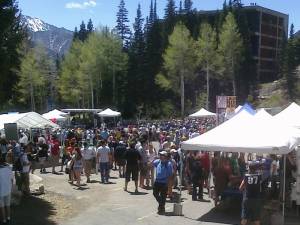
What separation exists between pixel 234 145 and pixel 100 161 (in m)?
7.52

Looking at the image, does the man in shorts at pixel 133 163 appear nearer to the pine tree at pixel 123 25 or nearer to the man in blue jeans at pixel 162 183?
the man in blue jeans at pixel 162 183

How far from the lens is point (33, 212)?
48.3ft

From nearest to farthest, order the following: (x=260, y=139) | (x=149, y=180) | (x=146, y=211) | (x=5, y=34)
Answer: (x=260, y=139) < (x=146, y=211) < (x=5, y=34) < (x=149, y=180)

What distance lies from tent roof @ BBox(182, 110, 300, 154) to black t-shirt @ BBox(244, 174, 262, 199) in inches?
62.7

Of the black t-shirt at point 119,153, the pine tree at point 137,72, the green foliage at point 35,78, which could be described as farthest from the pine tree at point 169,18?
the black t-shirt at point 119,153

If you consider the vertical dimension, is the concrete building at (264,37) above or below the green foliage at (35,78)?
Result: above

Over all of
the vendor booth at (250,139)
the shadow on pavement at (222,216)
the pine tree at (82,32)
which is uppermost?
the pine tree at (82,32)

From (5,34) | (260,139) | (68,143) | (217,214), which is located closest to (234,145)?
(260,139)

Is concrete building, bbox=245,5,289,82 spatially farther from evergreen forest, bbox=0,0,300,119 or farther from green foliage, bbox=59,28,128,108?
green foliage, bbox=59,28,128,108

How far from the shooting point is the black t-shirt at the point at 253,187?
11.6 meters

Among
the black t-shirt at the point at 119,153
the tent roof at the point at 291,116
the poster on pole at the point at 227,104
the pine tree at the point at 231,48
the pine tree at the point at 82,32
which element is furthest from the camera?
the pine tree at the point at 82,32

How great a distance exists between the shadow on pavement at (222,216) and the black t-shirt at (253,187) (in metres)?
2.01

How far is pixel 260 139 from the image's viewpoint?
44.5ft

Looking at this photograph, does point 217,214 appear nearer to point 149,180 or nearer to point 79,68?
point 149,180
